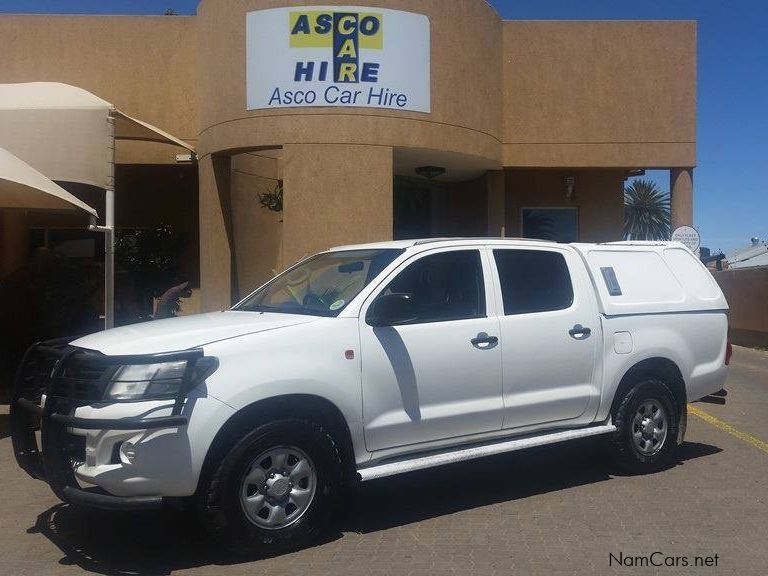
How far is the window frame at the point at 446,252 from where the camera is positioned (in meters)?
5.37

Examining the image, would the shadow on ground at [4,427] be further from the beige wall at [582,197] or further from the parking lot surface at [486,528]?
the beige wall at [582,197]

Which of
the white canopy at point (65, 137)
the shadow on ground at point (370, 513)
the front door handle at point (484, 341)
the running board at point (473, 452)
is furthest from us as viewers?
the white canopy at point (65, 137)

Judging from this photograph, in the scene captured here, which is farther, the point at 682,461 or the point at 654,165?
the point at 654,165

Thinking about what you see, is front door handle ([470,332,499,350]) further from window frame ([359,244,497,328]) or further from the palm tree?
the palm tree

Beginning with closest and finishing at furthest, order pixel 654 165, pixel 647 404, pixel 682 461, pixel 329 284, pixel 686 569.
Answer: pixel 686 569 → pixel 329 284 → pixel 647 404 → pixel 682 461 → pixel 654 165

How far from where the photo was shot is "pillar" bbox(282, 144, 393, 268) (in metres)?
13.6

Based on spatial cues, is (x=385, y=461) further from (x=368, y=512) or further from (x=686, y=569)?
(x=686, y=569)

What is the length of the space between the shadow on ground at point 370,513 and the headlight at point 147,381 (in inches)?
41.6

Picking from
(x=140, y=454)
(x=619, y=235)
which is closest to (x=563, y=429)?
(x=140, y=454)

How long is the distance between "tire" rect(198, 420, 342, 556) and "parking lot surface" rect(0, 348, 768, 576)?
17cm

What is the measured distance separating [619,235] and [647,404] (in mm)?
12895

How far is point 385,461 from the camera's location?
5305 mm

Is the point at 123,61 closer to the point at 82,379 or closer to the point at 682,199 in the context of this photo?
the point at 682,199

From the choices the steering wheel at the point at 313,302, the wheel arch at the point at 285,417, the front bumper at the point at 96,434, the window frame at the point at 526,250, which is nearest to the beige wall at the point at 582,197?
the window frame at the point at 526,250
